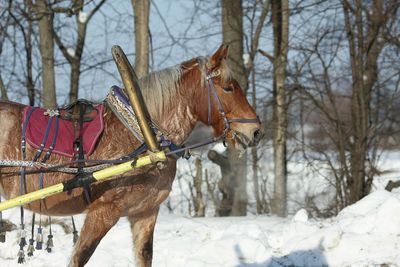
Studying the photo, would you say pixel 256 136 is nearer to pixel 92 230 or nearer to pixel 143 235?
pixel 143 235

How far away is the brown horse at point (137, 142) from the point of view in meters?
3.89

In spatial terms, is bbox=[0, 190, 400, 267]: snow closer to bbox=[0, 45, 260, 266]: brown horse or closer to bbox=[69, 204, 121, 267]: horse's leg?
bbox=[0, 45, 260, 266]: brown horse

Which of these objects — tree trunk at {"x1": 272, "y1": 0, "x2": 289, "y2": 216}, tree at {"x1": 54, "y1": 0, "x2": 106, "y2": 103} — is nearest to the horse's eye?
tree trunk at {"x1": 272, "y1": 0, "x2": 289, "y2": 216}

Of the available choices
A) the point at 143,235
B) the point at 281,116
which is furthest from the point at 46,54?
the point at 143,235

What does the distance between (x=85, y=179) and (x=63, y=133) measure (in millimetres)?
393

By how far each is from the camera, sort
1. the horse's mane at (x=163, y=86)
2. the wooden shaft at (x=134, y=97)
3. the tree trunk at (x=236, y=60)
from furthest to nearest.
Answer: the tree trunk at (x=236, y=60) → the horse's mane at (x=163, y=86) → the wooden shaft at (x=134, y=97)

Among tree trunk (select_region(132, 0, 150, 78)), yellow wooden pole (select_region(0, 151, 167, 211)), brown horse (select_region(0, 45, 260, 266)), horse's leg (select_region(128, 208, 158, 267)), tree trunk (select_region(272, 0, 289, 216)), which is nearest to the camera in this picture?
yellow wooden pole (select_region(0, 151, 167, 211))

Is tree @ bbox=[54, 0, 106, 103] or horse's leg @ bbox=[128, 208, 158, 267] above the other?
tree @ bbox=[54, 0, 106, 103]

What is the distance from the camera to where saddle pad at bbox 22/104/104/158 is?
3870 millimetres

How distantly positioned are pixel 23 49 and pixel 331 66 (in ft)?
23.3

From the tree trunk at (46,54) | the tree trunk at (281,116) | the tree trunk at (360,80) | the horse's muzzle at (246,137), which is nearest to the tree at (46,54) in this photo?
the tree trunk at (46,54)

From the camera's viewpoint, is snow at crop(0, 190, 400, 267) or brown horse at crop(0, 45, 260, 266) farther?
snow at crop(0, 190, 400, 267)

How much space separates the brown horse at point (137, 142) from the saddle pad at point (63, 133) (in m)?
0.06

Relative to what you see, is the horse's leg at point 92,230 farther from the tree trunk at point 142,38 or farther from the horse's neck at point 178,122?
the tree trunk at point 142,38
